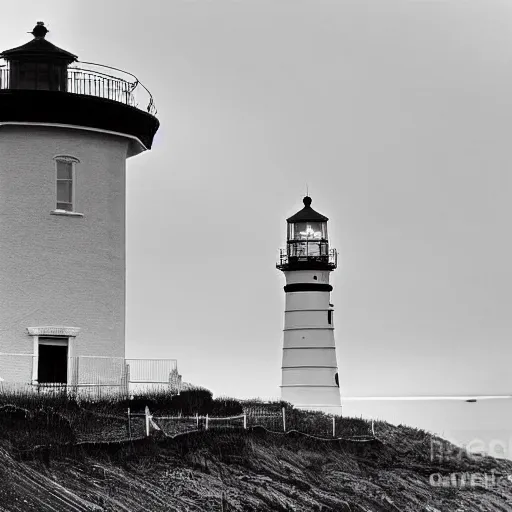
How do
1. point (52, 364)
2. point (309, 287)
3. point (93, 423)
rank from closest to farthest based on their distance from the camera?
point (93, 423), point (52, 364), point (309, 287)

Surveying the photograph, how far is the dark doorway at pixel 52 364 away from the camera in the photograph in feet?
98.7

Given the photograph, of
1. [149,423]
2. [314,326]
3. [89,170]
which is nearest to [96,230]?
[89,170]

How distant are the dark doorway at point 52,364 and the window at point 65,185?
288 centimetres

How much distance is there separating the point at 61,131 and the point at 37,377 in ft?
16.6

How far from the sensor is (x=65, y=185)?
101ft

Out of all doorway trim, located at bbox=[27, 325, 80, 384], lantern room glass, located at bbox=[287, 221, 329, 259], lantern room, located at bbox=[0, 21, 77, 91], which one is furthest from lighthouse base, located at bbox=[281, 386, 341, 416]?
lantern room, located at bbox=[0, 21, 77, 91]

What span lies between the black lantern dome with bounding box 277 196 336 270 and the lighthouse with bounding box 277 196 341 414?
0.09 feet

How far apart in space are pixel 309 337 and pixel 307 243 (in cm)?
295

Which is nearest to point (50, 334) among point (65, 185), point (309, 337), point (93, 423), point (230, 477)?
point (65, 185)

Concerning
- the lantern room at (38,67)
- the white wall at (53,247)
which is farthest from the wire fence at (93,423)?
the lantern room at (38,67)

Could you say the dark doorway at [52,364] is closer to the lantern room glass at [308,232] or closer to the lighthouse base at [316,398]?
the lighthouse base at [316,398]

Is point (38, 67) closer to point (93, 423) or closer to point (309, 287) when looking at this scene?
point (93, 423)

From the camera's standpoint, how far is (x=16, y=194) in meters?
30.3

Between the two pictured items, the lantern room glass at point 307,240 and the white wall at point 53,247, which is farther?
the lantern room glass at point 307,240
